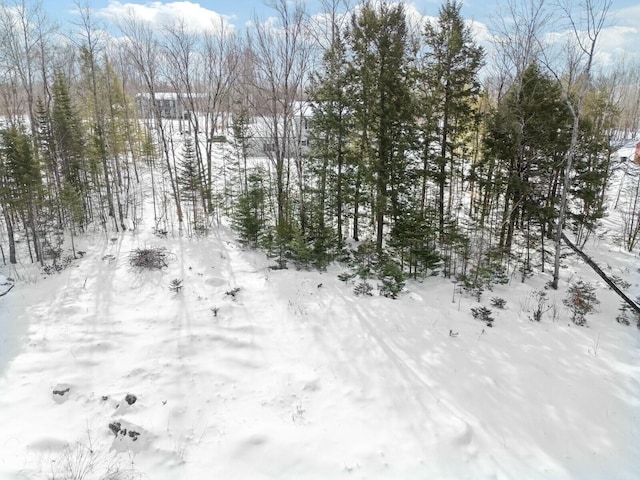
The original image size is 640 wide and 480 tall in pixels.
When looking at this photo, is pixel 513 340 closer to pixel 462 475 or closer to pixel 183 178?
pixel 462 475

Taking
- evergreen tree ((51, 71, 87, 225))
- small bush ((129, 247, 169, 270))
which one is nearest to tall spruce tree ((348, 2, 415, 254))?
small bush ((129, 247, 169, 270))

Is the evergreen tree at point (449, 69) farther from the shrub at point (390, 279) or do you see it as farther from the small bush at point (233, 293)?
the small bush at point (233, 293)

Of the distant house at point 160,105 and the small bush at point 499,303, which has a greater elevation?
the distant house at point 160,105

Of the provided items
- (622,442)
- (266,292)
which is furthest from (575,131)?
(266,292)

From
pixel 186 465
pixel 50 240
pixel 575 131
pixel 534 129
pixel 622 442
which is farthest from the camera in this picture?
pixel 50 240

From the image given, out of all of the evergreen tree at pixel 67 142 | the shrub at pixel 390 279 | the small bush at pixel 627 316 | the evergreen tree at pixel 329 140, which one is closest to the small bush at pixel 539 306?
the small bush at pixel 627 316

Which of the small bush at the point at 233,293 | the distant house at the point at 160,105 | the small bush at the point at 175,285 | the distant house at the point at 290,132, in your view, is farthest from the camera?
the distant house at the point at 160,105

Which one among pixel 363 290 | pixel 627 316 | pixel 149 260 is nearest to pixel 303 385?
pixel 363 290
